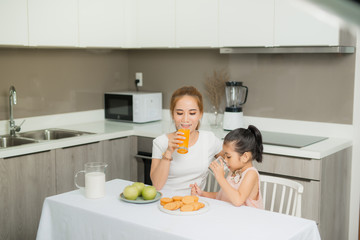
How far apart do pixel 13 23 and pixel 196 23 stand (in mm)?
1283

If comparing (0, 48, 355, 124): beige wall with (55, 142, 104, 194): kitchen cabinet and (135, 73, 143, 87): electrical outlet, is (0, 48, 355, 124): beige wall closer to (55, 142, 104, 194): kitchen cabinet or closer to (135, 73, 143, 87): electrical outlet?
(135, 73, 143, 87): electrical outlet

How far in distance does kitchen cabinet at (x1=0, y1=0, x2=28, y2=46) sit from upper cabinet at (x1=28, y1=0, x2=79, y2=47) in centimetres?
4

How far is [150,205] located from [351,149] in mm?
1743

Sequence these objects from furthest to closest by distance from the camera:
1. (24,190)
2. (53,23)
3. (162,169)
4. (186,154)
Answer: (53,23)
(24,190)
(186,154)
(162,169)

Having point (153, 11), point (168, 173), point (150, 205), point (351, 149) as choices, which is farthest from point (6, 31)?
point (351, 149)

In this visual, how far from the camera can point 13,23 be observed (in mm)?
2795

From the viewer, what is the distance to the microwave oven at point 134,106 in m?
3.63

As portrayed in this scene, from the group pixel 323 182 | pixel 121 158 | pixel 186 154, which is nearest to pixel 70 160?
pixel 121 158

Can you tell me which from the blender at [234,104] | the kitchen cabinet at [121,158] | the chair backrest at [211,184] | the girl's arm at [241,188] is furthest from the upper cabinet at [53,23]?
the girl's arm at [241,188]

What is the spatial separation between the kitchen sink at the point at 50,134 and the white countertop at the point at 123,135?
6cm

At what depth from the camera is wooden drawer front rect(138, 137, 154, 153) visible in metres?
3.30

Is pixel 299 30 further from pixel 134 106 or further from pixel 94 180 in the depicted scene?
pixel 94 180

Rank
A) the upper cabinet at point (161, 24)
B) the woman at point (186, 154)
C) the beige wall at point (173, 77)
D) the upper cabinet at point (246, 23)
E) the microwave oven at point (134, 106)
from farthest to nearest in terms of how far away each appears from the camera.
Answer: the microwave oven at point (134, 106) → the beige wall at point (173, 77) → the upper cabinet at point (246, 23) → the upper cabinet at point (161, 24) → the woman at point (186, 154)

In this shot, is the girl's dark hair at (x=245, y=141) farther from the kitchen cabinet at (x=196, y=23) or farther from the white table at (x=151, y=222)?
the kitchen cabinet at (x=196, y=23)
